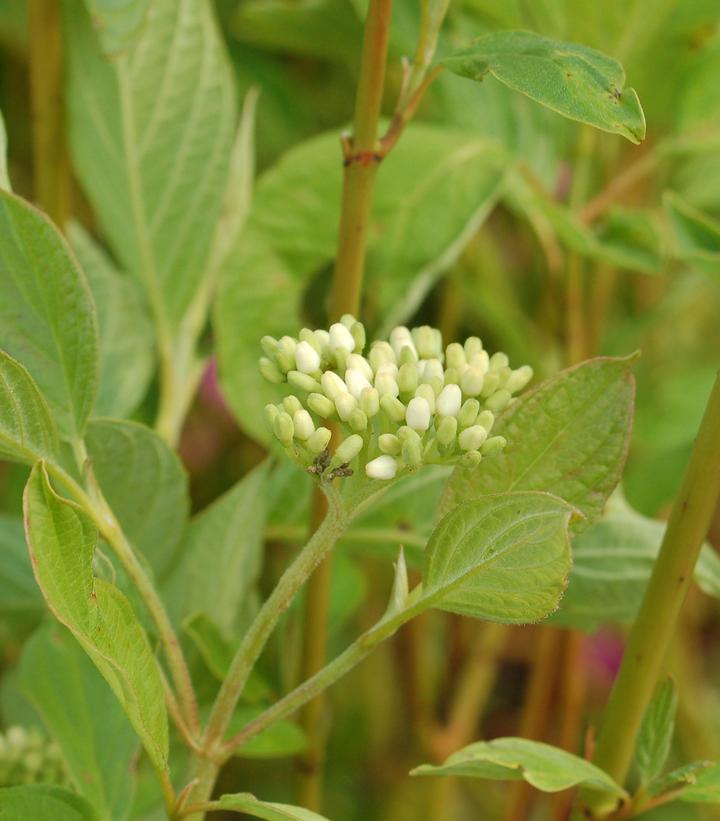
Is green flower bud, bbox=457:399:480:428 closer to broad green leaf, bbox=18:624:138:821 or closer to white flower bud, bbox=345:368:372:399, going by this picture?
white flower bud, bbox=345:368:372:399

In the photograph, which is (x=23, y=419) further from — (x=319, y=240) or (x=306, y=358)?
(x=319, y=240)

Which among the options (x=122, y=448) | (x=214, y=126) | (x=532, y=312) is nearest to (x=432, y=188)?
(x=214, y=126)

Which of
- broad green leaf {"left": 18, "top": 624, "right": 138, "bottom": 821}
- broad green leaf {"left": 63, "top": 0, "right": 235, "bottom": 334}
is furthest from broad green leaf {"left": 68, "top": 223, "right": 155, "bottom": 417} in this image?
broad green leaf {"left": 18, "top": 624, "right": 138, "bottom": 821}

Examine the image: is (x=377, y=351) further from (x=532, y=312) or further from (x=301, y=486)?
(x=532, y=312)

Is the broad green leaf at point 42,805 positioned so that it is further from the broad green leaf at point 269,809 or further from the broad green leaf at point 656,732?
the broad green leaf at point 656,732

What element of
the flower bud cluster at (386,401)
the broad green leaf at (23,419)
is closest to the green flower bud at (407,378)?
the flower bud cluster at (386,401)

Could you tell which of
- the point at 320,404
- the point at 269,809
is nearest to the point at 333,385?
the point at 320,404
